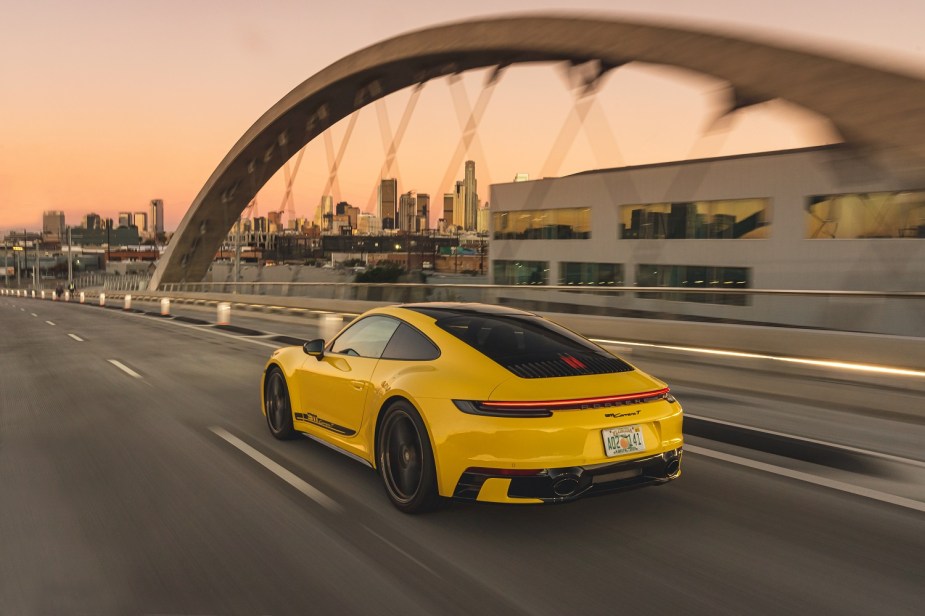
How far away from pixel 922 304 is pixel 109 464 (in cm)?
919

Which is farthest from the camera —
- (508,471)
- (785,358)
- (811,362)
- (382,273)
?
(382,273)

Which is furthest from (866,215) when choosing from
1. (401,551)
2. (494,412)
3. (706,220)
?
(401,551)

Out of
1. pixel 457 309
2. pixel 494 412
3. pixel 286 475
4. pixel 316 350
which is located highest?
pixel 457 309

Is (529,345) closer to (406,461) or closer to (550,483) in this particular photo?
(406,461)

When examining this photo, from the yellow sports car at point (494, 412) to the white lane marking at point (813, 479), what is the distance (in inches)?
51.2

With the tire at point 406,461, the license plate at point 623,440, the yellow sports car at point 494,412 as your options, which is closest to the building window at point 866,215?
the yellow sports car at point 494,412

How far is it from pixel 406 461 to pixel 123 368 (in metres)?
9.48

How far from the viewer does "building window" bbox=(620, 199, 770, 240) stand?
136 ft

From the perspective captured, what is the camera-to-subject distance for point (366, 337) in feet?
20.0

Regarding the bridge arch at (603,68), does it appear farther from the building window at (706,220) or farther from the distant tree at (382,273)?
the building window at (706,220)

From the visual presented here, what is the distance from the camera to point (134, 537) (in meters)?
4.48

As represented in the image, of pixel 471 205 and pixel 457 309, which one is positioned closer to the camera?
pixel 457 309

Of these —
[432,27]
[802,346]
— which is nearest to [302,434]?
[802,346]

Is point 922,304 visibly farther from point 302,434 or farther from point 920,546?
point 302,434
